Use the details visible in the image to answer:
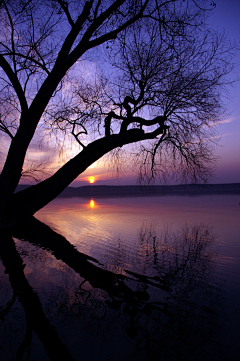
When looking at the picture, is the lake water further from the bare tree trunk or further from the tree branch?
the tree branch

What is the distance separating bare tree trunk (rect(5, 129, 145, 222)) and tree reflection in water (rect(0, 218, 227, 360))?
3.94 meters

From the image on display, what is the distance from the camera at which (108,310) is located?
8.86ft

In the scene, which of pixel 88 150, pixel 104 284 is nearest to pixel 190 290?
pixel 104 284

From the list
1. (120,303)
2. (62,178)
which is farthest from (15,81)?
(120,303)

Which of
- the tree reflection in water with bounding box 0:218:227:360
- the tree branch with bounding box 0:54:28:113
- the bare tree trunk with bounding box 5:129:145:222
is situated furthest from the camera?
the bare tree trunk with bounding box 5:129:145:222

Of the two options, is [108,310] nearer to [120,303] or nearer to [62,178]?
[120,303]

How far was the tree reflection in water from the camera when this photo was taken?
6.93ft

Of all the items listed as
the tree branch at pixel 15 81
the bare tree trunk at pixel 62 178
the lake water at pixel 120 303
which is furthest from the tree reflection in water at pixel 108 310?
the tree branch at pixel 15 81

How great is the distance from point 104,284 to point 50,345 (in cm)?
128

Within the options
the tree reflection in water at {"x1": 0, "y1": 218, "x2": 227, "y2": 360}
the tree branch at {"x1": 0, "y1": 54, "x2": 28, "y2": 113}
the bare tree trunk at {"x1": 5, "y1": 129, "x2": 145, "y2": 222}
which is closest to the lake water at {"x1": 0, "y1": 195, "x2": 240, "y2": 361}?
the tree reflection in water at {"x1": 0, "y1": 218, "x2": 227, "y2": 360}

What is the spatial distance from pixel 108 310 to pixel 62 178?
6.35 m

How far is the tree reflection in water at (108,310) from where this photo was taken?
83.1 inches

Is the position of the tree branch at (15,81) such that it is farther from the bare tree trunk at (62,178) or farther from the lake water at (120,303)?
the lake water at (120,303)

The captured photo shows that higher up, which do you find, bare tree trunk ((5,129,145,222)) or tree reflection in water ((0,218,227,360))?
bare tree trunk ((5,129,145,222))
